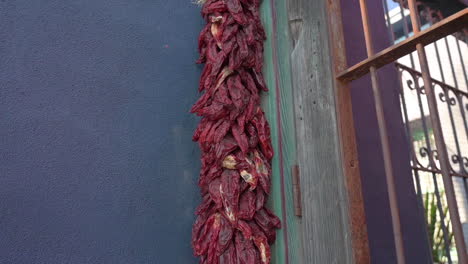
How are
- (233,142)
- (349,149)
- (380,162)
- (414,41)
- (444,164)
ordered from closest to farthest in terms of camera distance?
(444,164), (414,41), (349,149), (233,142), (380,162)

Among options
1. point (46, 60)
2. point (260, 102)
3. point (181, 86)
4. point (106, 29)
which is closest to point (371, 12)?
point (260, 102)

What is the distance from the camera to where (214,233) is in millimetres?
1066

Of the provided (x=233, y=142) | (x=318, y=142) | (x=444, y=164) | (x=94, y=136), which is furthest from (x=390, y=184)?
(x=94, y=136)

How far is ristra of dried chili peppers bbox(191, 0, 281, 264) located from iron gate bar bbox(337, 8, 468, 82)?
0.34 meters

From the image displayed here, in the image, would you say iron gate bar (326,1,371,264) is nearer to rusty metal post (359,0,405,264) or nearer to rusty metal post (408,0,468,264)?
rusty metal post (359,0,405,264)

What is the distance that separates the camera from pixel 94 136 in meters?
1.06

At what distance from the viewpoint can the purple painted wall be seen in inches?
64.7

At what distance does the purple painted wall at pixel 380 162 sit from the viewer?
1643mm

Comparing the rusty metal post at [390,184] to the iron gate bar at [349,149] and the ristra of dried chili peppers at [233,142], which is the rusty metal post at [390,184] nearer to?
the iron gate bar at [349,149]

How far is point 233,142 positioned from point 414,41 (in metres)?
0.60

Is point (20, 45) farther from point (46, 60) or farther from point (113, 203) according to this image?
point (113, 203)

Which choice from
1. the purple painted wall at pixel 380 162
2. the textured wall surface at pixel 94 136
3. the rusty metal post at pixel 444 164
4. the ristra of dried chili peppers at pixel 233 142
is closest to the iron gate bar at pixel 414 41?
the rusty metal post at pixel 444 164

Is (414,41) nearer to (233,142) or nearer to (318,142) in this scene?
(318,142)

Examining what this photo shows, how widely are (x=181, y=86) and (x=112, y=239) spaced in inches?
21.9
